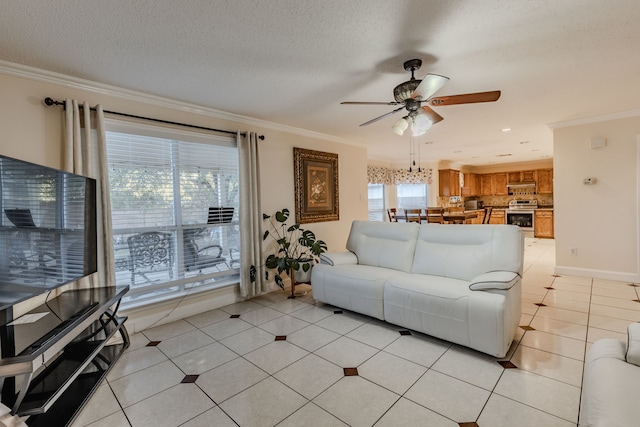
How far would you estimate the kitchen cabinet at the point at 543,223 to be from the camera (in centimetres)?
818

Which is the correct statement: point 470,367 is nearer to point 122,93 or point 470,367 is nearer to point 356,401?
point 356,401

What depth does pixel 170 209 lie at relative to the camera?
3316 mm

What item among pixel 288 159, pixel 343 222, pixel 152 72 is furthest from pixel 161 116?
pixel 343 222

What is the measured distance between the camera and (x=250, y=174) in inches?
151

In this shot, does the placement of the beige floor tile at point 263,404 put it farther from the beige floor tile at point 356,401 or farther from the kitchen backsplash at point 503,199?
the kitchen backsplash at point 503,199

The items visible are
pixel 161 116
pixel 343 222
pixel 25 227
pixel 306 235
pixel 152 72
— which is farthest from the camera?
pixel 343 222

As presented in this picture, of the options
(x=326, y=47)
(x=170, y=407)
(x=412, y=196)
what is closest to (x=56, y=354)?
(x=170, y=407)

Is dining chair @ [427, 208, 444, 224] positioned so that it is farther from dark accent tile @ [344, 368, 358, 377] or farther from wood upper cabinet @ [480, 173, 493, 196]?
wood upper cabinet @ [480, 173, 493, 196]

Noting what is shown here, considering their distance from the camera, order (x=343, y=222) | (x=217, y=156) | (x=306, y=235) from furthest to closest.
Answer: (x=343, y=222) < (x=306, y=235) < (x=217, y=156)

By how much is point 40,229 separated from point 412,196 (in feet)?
25.9

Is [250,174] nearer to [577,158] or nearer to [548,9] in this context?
[548,9]

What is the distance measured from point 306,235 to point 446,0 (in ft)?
10.5

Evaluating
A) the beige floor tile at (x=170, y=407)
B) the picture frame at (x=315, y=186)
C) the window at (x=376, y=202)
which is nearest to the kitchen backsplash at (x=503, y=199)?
the window at (x=376, y=202)

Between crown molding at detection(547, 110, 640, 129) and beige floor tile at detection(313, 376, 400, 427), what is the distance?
4.77 meters
